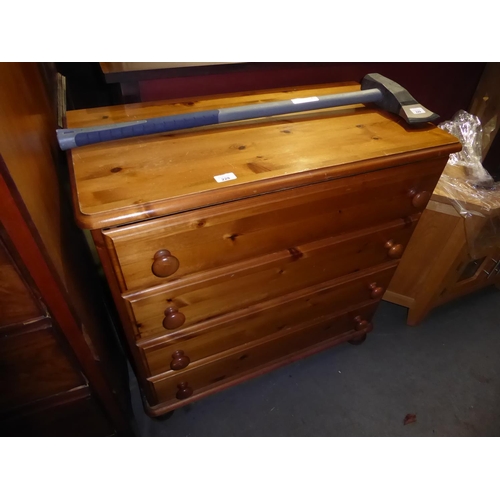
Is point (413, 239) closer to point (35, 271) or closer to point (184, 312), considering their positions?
point (184, 312)

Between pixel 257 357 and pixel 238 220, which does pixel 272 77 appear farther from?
pixel 257 357

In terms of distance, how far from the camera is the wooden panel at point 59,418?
823 millimetres

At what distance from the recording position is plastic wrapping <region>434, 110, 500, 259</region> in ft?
3.98

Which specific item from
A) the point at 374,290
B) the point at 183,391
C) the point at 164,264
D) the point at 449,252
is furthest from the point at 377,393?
the point at 164,264

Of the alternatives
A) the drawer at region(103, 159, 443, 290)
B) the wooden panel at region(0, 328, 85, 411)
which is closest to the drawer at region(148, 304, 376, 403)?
the wooden panel at region(0, 328, 85, 411)

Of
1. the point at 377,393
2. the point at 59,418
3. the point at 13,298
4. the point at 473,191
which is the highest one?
the point at 13,298

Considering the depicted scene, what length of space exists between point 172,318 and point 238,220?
0.94 ft

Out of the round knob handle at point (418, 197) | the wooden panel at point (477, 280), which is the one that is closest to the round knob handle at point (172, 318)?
the round knob handle at point (418, 197)

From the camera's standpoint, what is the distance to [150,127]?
0.79 m

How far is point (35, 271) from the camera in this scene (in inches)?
24.2

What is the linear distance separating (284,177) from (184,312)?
0.41 m

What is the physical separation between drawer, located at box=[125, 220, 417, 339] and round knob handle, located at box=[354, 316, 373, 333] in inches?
11.4

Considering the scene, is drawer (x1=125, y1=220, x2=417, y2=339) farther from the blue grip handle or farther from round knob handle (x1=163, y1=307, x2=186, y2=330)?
the blue grip handle
